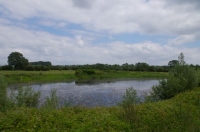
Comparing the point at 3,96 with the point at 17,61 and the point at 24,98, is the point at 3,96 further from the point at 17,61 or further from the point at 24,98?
the point at 17,61

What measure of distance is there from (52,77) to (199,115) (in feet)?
131

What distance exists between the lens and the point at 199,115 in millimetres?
8531

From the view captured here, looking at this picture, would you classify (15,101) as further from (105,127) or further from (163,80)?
(163,80)

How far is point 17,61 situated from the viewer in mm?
61875

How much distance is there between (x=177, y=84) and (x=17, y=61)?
59.2 m

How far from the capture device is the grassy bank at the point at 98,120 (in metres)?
5.04

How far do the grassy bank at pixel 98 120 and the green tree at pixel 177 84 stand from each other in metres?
5.04

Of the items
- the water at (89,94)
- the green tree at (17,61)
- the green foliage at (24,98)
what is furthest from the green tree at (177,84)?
the green tree at (17,61)

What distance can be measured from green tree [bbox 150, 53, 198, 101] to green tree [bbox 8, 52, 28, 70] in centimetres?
5604

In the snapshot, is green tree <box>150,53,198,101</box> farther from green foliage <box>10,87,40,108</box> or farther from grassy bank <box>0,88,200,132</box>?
green foliage <box>10,87,40,108</box>

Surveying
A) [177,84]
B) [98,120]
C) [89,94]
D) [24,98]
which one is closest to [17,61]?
[89,94]

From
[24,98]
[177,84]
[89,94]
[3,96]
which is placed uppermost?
[177,84]

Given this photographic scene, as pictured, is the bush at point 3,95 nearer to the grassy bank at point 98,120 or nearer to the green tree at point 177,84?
the grassy bank at point 98,120

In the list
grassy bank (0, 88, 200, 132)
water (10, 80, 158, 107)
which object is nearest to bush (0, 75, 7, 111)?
water (10, 80, 158, 107)
